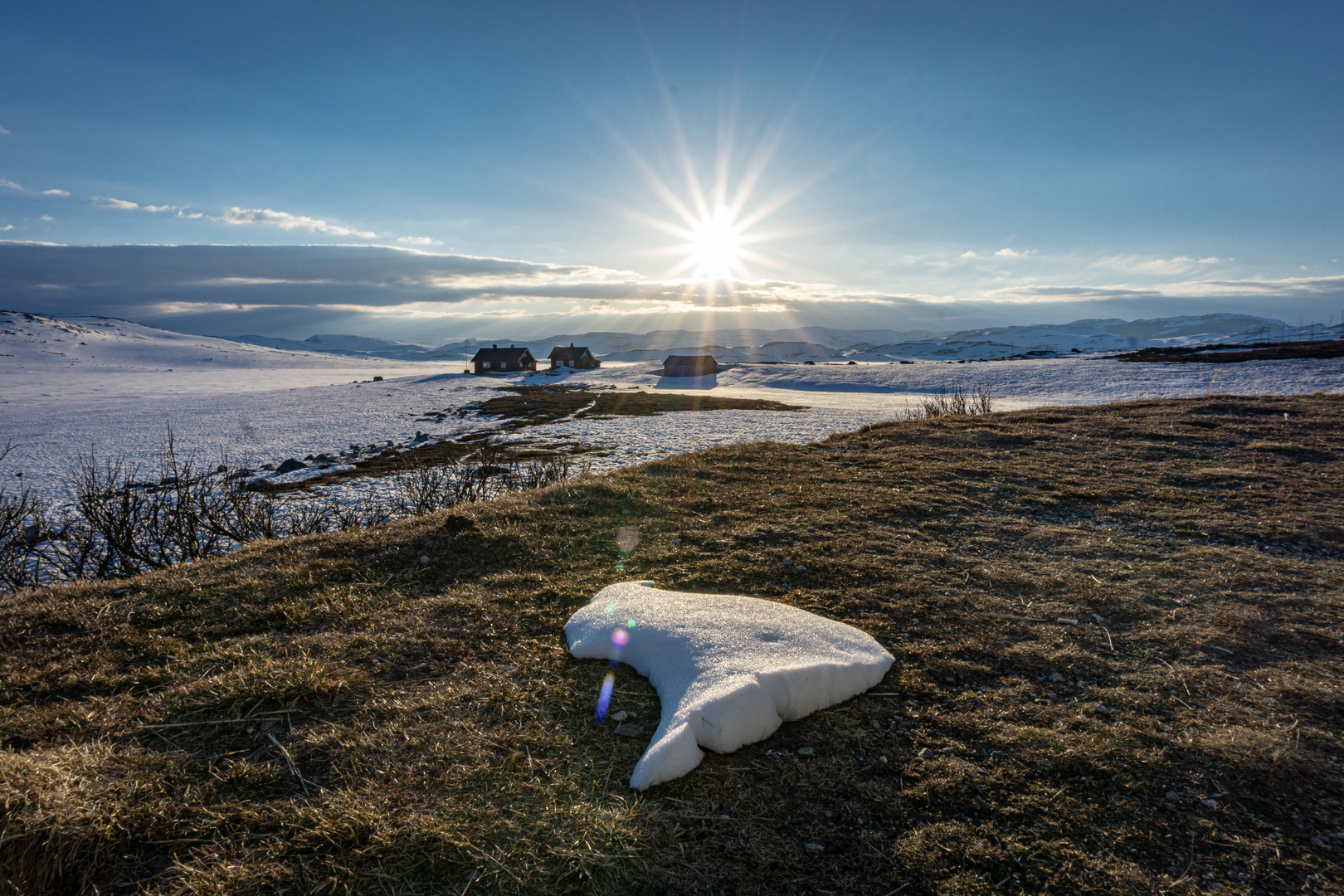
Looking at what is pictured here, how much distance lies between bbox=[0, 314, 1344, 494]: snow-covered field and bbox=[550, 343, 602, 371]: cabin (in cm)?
904

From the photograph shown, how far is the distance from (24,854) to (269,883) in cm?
82

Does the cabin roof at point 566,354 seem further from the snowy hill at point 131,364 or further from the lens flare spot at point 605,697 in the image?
the lens flare spot at point 605,697

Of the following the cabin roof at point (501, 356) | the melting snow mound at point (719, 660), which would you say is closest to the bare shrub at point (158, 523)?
the melting snow mound at point (719, 660)

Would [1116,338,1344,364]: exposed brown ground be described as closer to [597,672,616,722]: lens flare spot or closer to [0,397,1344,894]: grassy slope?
[0,397,1344,894]: grassy slope

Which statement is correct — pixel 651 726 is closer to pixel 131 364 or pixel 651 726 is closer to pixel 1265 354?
pixel 1265 354

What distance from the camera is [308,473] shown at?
15.7 meters

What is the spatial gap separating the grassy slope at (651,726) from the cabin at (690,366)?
179ft

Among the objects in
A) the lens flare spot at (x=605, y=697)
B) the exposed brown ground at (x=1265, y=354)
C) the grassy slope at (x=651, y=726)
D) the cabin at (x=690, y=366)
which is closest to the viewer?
the grassy slope at (x=651, y=726)

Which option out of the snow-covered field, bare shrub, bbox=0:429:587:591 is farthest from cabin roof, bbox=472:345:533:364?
bare shrub, bbox=0:429:587:591

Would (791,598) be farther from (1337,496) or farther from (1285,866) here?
(1337,496)

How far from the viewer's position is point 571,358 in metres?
80.6

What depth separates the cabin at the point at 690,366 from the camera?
60.2 metres

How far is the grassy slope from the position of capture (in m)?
2.27

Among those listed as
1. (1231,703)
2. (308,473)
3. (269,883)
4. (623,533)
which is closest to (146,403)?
(308,473)
